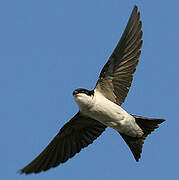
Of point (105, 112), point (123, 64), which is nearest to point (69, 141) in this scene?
point (105, 112)

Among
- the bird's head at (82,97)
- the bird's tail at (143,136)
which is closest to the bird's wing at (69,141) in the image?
the bird's tail at (143,136)

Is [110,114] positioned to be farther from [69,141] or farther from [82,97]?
[69,141]

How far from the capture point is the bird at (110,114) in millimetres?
9070

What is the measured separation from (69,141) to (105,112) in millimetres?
1300

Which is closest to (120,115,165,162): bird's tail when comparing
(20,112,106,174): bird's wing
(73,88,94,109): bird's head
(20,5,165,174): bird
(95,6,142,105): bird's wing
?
(20,5,165,174): bird

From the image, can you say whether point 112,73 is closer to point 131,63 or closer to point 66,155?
point 131,63

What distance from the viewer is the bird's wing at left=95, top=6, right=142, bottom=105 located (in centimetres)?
943

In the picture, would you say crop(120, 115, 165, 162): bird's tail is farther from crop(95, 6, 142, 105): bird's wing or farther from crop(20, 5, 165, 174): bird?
crop(95, 6, 142, 105): bird's wing

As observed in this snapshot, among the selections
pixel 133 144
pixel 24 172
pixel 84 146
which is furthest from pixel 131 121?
pixel 24 172

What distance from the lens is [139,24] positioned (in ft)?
30.8

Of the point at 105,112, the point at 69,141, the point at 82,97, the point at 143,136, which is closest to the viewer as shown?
the point at 82,97

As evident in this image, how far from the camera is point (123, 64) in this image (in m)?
9.52

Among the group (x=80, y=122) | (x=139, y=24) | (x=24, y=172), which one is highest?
(x=139, y=24)

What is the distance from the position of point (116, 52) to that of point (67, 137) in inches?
67.9
